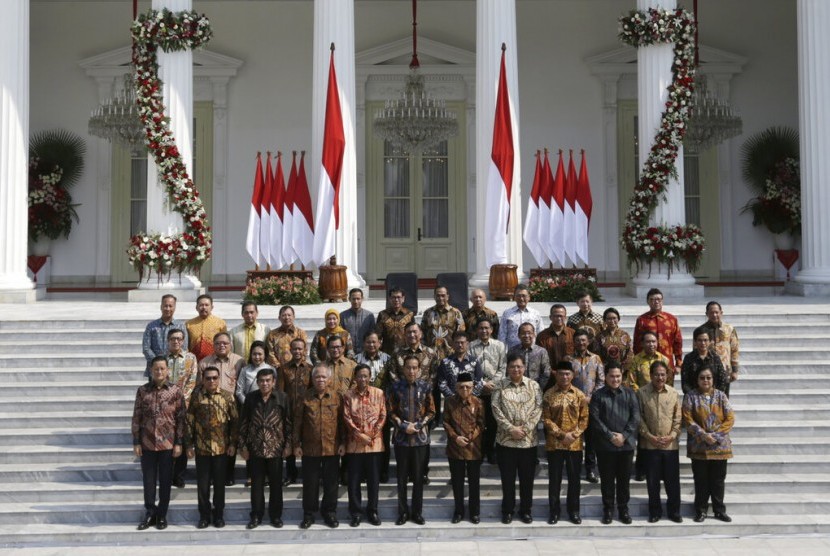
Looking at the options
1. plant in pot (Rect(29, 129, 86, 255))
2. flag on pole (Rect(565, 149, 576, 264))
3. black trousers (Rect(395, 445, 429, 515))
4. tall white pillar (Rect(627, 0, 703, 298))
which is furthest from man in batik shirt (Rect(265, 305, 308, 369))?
plant in pot (Rect(29, 129, 86, 255))

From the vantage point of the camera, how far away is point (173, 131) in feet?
48.0

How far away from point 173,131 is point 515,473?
965cm

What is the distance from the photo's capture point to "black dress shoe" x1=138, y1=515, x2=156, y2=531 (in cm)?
720

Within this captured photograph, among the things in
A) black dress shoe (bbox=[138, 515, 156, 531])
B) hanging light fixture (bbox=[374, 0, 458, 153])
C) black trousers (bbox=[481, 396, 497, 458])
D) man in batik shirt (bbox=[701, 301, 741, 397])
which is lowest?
black dress shoe (bbox=[138, 515, 156, 531])

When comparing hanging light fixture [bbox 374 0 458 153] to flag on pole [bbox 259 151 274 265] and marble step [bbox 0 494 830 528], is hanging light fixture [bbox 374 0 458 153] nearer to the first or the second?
flag on pole [bbox 259 151 274 265]

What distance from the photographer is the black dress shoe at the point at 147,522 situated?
720 centimetres

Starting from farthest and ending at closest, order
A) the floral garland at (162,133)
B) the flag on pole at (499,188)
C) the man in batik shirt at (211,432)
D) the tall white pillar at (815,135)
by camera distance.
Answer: the tall white pillar at (815,135) → the floral garland at (162,133) → the flag on pole at (499,188) → the man in batik shirt at (211,432)

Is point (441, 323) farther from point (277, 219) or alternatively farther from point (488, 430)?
point (277, 219)

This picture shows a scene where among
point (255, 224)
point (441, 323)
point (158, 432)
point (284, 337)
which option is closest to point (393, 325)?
point (441, 323)

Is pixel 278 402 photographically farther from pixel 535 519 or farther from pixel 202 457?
pixel 535 519

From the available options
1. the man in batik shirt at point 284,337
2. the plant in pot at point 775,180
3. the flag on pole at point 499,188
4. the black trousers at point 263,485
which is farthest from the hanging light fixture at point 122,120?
the plant in pot at point 775,180

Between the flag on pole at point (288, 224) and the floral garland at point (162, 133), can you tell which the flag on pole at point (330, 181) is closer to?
A: the flag on pole at point (288, 224)

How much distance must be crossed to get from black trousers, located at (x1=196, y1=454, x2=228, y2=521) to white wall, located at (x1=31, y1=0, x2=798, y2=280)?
12.5 metres

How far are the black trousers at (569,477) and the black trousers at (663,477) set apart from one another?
57 cm
